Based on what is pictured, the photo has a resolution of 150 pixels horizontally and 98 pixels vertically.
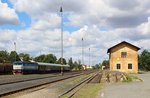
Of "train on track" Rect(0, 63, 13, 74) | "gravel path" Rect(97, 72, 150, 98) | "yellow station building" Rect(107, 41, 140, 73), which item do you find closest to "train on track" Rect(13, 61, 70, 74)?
"train on track" Rect(0, 63, 13, 74)

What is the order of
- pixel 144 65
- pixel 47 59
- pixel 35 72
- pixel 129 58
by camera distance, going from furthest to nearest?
pixel 47 59
pixel 144 65
pixel 129 58
pixel 35 72

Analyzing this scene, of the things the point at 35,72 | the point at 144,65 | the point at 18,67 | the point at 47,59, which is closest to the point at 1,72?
the point at 18,67

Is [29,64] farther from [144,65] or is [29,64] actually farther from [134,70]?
[144,65]

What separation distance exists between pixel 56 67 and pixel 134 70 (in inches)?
1008

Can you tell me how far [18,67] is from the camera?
69875 millimetres

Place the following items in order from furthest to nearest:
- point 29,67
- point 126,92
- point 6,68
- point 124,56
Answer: point 124,56 → point 29,67 → point 6,68 → point 126,92

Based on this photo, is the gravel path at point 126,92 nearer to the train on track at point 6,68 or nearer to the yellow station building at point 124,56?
the train on track at point 6,68

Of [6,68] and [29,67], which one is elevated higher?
[29,67]

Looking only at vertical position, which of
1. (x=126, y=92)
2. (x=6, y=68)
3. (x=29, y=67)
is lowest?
(x=126, y=92)

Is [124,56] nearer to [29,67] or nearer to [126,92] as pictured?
[29,67]

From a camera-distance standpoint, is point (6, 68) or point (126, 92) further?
point (6, 68)

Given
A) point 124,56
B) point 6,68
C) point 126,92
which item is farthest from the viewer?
point 124,56

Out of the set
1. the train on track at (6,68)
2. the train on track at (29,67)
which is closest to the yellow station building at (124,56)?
the train on track at (29,67)

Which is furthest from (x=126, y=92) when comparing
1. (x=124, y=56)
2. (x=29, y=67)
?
(x=124, y=56)
